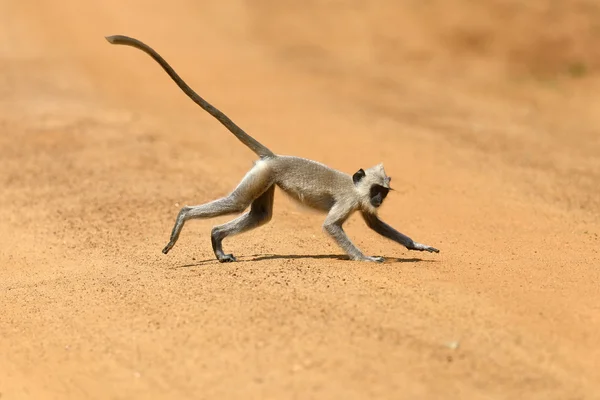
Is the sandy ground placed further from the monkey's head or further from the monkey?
the monkey's head

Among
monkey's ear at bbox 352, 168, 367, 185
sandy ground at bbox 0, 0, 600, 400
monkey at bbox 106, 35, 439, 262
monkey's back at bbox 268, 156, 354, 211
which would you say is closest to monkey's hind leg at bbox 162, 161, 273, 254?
monkey at bbox 106, 35, 439, 262

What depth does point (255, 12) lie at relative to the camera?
87.7 ft

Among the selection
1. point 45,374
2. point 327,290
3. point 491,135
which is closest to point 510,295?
point 327,290

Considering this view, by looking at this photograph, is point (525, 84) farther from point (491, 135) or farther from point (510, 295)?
point (510, 295)

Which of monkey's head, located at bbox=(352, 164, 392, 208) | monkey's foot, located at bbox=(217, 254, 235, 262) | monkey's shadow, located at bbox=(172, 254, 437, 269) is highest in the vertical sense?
monkey's head, located at bbox=(352, 164, 392, 208)

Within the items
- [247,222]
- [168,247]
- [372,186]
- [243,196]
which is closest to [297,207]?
[247,222]

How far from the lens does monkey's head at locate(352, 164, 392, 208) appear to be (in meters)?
8.76

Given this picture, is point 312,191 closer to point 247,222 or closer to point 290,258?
point 290,258

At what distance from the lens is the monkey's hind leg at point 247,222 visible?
29.8ft

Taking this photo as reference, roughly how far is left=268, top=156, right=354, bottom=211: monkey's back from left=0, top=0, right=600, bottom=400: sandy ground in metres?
0.42

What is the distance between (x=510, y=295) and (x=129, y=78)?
16.2 meters

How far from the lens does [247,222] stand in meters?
9.23

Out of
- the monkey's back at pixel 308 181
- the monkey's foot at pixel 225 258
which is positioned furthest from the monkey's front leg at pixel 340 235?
the monkey's foot at pixel 225 258

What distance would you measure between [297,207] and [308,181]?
1.54 feet
